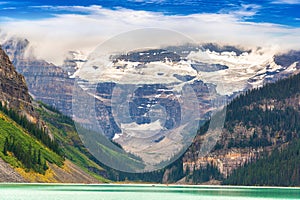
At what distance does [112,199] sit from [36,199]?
22592 mm

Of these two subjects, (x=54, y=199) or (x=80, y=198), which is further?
(x=80, y=198)

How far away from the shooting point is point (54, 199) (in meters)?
183

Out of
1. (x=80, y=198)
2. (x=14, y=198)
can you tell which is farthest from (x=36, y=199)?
(x=80, y=198)

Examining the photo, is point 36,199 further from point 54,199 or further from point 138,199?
point 138,199

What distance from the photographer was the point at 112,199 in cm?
19412

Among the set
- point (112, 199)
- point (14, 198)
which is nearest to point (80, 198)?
point (112, 199)

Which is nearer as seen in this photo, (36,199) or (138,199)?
(36,199)

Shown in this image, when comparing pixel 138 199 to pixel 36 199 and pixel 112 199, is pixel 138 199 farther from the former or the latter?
pixel 36 199

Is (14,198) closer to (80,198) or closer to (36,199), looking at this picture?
(36,199)

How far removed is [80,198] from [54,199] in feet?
43.6

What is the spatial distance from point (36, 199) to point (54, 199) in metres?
6.01

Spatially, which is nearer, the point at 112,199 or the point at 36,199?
the point at 36,199

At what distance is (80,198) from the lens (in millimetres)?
195250

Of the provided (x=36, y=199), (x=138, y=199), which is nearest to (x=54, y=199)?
(x=36, y=199)
